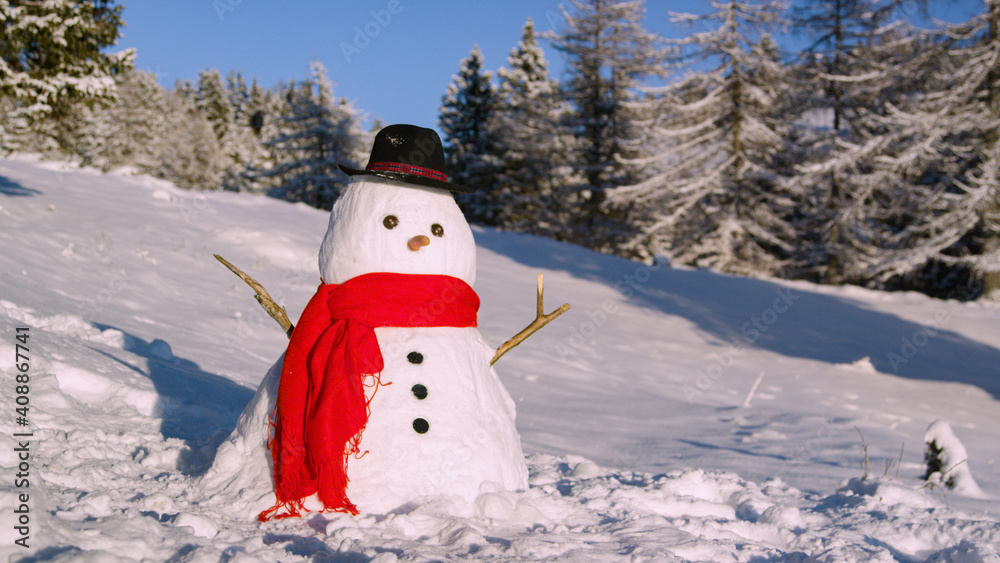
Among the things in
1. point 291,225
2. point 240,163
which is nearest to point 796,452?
point 291,225

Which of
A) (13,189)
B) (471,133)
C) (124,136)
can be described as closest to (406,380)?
(13,189)

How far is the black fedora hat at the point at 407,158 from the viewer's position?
2.79 metres

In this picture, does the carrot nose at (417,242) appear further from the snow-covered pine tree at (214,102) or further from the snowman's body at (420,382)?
the snow-covered pine tree at (214,102)

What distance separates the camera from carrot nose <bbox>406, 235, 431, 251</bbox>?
2.72 m

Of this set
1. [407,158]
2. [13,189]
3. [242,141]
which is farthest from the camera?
[242,141]

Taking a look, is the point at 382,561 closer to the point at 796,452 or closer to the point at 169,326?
the point at 796,452

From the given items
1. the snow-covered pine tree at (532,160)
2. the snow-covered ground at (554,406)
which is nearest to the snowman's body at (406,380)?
the snow-covered ground at (554,406)

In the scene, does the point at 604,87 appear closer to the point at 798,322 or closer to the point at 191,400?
the point at 798,322

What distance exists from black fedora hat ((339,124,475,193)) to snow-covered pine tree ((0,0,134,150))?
6267mm

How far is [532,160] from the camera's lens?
23.5 metres

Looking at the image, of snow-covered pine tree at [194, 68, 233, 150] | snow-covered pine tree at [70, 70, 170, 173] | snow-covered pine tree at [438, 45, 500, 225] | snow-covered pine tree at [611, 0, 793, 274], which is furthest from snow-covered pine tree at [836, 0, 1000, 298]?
snow-covered pine tree at [194, 68, 233, 150]

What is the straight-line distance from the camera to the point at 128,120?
38.4 meters

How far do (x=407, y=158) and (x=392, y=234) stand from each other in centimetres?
37

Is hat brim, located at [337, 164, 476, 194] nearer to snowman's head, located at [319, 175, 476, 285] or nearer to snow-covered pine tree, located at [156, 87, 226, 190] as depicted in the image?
snowman's head, located at [319, 175, 476, 285]
